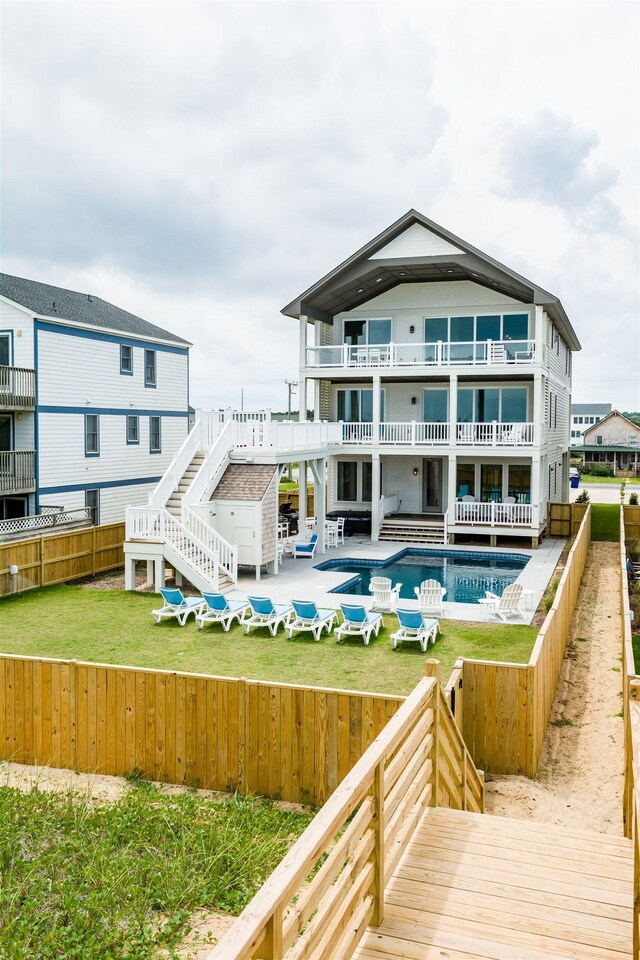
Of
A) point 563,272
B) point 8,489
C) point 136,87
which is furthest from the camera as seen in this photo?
point 563,272

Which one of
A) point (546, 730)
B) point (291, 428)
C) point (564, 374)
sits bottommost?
point (546, 730)

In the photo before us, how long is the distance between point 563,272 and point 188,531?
4186cm

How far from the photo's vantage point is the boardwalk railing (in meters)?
2.81

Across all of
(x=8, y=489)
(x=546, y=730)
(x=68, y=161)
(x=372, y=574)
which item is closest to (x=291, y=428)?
(x=372, y=574)

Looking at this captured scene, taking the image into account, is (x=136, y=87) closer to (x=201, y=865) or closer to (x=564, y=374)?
(x=201, y=865)

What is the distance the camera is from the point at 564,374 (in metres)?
36.4

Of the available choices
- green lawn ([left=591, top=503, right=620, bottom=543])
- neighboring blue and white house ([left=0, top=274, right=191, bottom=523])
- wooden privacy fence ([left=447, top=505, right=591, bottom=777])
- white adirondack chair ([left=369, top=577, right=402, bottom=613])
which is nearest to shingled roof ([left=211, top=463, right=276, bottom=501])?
white adirondack chair ([left=369, top=577, right=402, bottom=613])

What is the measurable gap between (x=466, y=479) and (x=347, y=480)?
497cm

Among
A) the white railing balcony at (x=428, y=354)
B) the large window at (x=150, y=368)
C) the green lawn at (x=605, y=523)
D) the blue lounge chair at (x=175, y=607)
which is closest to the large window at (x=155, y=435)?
the large window at (x=150, y=368)

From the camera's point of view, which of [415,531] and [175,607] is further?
[415,531]

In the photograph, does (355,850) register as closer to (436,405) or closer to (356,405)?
(436,405)

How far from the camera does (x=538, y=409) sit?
87.0ft

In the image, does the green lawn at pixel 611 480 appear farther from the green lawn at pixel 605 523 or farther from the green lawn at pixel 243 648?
the green lawn at pixel 243 648

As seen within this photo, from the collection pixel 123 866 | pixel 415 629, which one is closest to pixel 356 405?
pixel 415 629
